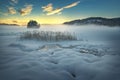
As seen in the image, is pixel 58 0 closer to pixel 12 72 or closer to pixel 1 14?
pixel 1 14

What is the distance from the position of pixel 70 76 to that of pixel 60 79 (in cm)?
18

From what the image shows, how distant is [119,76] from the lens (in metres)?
2.12

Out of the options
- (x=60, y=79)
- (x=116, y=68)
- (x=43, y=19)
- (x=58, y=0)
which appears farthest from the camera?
(x=43, y=19)

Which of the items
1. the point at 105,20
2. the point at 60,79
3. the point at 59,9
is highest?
the point at 59,9

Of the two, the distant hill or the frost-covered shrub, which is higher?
the distant hill

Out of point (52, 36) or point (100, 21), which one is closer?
point (100, 21)

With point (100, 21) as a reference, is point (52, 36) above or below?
below

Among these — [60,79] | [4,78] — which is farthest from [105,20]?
[4,78]

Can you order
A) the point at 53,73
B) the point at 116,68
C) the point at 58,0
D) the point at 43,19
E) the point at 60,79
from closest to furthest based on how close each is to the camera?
the point at 60,79 → the point at 53,73 → the point at 116,68 → the point at 58,0 → the point at 43,19

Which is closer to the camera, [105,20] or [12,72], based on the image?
[12,72]

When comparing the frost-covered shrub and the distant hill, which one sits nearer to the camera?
the distant hill

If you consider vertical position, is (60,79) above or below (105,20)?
below

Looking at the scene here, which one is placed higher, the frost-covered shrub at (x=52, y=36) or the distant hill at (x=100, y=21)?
the distant hill at (x=100, y=21)

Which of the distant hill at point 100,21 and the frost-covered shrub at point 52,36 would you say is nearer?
the distant hill at point 100,21
